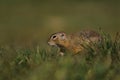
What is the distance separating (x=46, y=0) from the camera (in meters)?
30.0

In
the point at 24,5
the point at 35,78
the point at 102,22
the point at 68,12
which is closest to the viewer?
the point at 35,78

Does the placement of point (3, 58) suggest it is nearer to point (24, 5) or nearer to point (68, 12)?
point (68, 12)

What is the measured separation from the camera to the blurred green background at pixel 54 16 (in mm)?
20531

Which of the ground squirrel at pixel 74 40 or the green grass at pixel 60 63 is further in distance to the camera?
the ground squirrel at pixel 74 40

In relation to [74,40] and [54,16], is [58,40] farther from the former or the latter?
[54,16]

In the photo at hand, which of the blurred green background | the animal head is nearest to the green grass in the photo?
the animal head

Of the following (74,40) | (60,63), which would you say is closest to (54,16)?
(74,40)

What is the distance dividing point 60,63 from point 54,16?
56.0ft

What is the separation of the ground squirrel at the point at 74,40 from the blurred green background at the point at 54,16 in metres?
7.84

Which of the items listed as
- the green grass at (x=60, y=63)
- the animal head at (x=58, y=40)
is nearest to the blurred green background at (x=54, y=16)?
the animal head at (x=58, y=40)

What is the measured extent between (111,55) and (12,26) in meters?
14.7

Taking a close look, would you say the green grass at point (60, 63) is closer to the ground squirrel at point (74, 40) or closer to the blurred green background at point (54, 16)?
the ground squirrel at point (74, 40)

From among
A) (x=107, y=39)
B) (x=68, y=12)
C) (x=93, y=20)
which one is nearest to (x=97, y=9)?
(x=68, y=12)

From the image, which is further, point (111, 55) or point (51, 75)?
point (111, 55)
